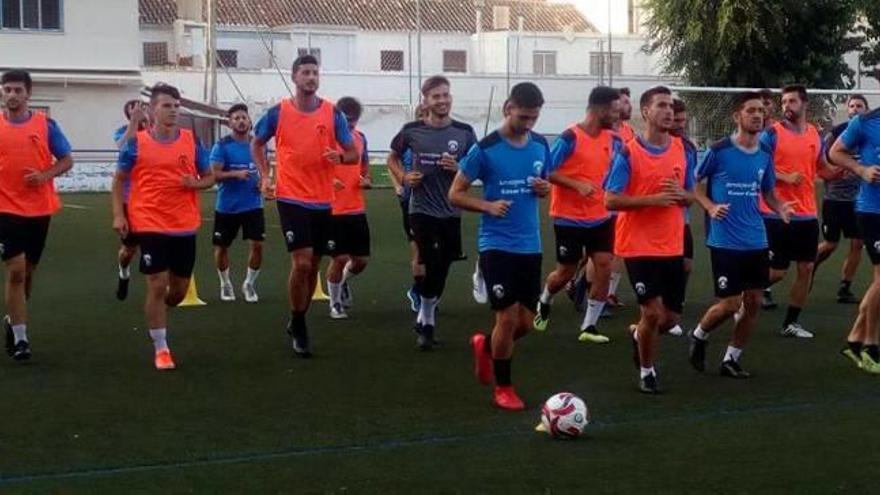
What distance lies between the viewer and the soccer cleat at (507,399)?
1008 centimetres

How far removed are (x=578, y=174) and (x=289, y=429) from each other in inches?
186

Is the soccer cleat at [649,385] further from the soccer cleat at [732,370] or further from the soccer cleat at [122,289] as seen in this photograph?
the soccer cleat at [122,289]

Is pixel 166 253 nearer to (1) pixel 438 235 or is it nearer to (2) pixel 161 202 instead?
(2) pixel 161 202

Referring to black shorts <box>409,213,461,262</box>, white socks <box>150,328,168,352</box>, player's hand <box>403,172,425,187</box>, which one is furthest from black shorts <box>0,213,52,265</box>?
black shorts <box>409,213,461,262</box>

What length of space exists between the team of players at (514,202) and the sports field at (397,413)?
15.0 inches

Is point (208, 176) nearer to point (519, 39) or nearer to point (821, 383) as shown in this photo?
point (821, 383)

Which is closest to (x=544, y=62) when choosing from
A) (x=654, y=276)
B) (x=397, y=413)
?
(x=654, y=276)

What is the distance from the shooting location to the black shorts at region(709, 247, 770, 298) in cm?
1121

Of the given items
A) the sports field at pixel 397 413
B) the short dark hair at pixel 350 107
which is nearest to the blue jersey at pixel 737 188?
the sports field at pixel 397 413

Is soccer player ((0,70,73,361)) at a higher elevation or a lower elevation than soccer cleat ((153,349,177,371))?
higher

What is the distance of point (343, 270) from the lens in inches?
586

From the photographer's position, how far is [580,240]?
1348 centimetres

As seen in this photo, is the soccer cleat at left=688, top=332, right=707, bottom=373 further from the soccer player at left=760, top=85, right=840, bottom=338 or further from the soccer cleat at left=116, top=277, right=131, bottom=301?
the soccer cleat at left=116, top=277, right=131, bottom=301

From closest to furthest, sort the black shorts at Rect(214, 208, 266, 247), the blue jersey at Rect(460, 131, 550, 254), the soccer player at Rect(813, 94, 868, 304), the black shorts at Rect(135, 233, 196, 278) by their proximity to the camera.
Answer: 1. the blue jersey at Rect(460, 131, 550, 254)
2. the black shorts at Rect(135, 233, 196, 278)
3. the soccer player at Rect(813, 94, 868, 304)
4. the black shorts at Rect(214, 208, 266, 247)
